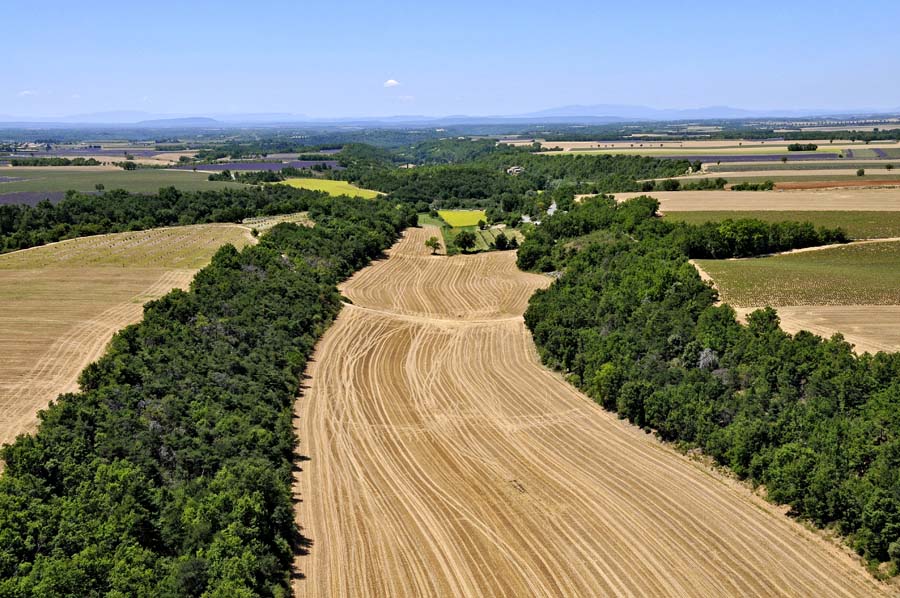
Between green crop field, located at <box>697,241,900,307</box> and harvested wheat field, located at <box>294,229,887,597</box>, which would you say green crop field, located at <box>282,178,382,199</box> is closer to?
green crop field, located at <box>697,241,900,307</box>

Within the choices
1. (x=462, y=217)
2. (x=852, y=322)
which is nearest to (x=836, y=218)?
(x=852, y=322)

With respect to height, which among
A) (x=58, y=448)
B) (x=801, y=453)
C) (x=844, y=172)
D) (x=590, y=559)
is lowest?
(x=590, y=559)

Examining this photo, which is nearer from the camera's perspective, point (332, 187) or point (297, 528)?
point (297, 528)

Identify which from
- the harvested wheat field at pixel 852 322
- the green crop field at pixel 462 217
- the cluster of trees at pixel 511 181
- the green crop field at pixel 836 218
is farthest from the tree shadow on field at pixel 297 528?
the cluster of trees at pixel 511 181

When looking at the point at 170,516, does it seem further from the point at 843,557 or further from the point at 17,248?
the point at 17,248

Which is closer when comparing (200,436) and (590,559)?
(590,559)

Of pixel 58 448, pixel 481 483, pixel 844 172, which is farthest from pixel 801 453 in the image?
pixel 844 172

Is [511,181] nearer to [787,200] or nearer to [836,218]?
[787,200]
